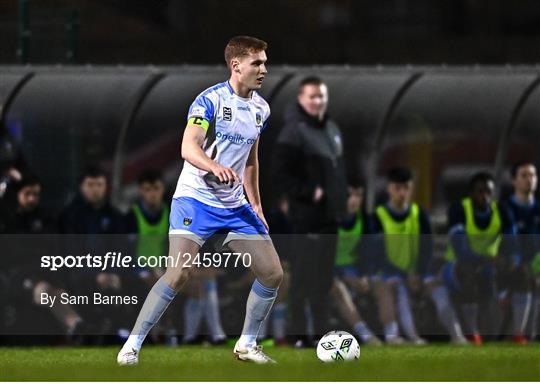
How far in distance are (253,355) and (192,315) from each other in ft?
10.5

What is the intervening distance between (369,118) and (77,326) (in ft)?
9.56

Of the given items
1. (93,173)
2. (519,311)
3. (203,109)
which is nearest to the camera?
(203,109)

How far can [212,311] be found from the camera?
15.4 m

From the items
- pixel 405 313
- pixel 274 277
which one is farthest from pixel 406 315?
pixel 274 277

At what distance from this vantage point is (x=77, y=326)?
598 inches

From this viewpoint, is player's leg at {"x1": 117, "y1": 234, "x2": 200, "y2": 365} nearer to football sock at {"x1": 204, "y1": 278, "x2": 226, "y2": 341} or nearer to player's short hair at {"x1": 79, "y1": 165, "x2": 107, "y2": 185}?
football sock at {"x1": 204, "y1": 278, "x2": 226, "y2": 341}

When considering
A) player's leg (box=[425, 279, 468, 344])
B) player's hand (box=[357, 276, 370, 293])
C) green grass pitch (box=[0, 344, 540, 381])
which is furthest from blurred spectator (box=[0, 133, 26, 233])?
player's leg (box=[425, 279, 468, 344])

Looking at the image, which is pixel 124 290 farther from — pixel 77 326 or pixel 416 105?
pixel 416 105

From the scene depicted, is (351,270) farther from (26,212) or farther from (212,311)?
(26,212)

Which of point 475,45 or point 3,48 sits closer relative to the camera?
point 3,48

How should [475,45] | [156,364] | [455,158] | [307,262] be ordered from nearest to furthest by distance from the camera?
[156,364], [307,262], [455,158], [475,45]

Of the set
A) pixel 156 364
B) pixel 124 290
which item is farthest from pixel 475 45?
pixel 156 364

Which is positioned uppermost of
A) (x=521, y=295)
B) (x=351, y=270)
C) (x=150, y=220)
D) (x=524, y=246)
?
(x=150, y=220)

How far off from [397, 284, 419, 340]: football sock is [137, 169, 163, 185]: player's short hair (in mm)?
1956
